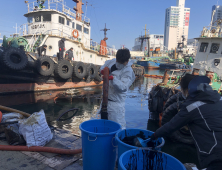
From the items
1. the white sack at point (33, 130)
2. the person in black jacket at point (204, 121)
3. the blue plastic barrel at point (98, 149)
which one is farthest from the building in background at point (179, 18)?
the blue plastic barrel at point (98, 149)

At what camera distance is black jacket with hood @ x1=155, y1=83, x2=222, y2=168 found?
1354 mm

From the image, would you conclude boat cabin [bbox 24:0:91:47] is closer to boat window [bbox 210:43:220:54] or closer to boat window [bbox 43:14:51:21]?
boat window [bbox 43:14:51:21]

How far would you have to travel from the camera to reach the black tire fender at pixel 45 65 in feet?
30.6

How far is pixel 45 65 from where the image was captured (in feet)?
32.6

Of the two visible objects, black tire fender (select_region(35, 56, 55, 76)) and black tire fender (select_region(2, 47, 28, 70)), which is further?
black tire fender (select_region(35, 56, 55, 76))

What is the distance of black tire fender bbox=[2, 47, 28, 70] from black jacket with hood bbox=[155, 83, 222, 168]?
8.95 meters

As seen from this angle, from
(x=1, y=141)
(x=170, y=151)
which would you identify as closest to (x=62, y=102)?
(x=1, y=141)

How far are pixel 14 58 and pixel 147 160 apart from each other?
9.17m

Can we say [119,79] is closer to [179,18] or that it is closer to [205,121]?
[205,121]

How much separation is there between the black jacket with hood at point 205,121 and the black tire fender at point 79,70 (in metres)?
10.4

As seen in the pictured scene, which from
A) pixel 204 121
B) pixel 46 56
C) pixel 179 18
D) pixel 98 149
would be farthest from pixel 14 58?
pixel 179 18

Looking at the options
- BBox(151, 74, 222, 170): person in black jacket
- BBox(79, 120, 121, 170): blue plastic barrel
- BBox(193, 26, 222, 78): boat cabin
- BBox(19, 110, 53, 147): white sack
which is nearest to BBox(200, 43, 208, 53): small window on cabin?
BBox(193, 26, 222, 78): boat cabin

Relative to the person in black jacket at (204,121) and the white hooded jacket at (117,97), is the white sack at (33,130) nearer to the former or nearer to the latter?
the white hooded jacket at (117,97)

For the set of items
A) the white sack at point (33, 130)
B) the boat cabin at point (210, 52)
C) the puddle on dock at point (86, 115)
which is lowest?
the puddle on dock at point (86, 115)
